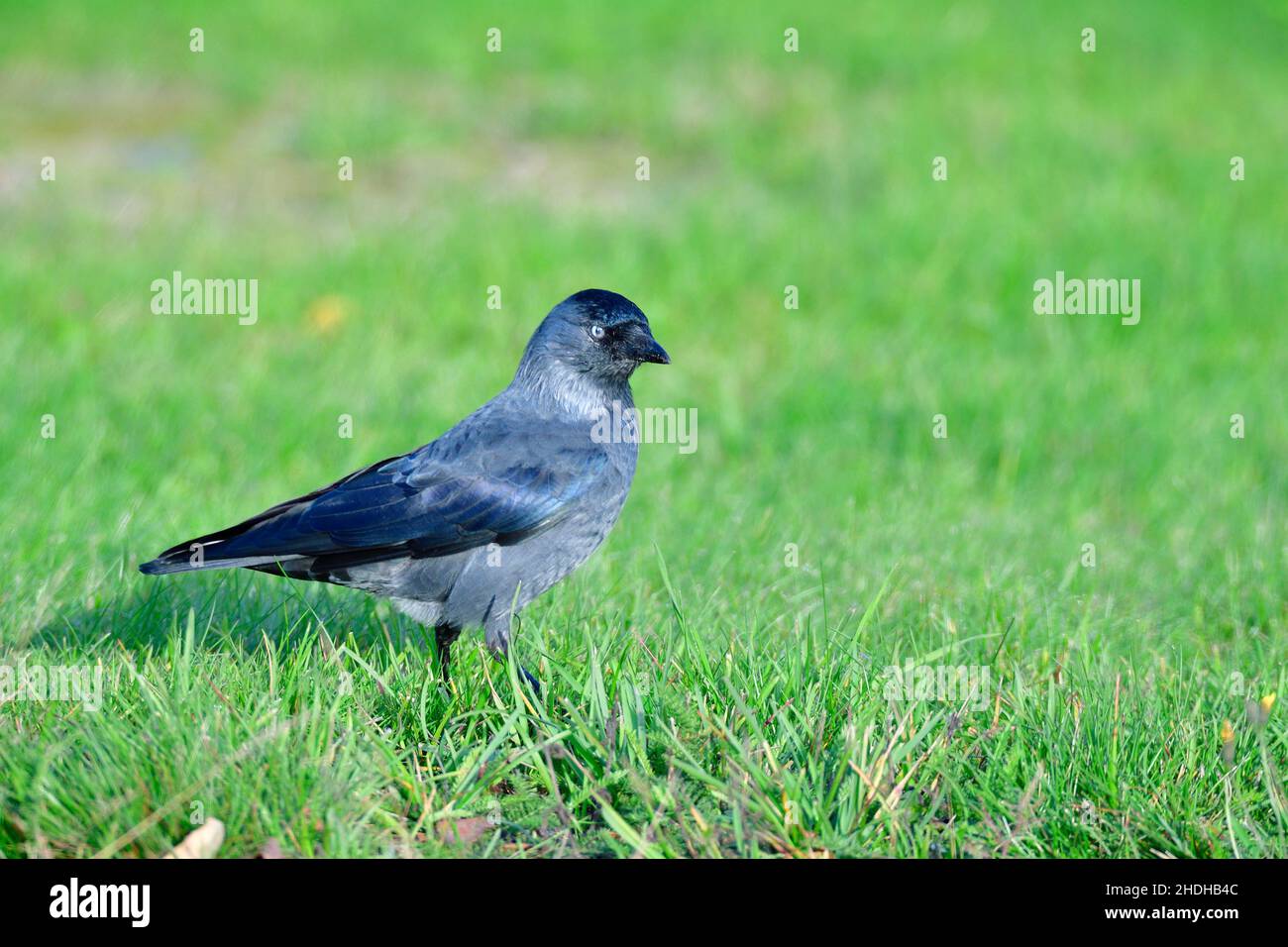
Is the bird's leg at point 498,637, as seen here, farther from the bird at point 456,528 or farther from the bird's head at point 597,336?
the bird's head at point 597,336

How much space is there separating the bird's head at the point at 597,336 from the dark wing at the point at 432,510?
316 mm

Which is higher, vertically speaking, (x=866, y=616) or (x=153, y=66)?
(x=153, y=66)

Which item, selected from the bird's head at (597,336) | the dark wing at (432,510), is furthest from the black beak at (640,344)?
the dark wing at (432,510)

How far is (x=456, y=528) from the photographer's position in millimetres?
4074

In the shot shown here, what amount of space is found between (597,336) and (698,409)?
3310mm

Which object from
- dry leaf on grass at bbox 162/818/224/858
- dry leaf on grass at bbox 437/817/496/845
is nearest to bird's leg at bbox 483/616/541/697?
dry leaf on grass at bbox 437/817/496/845

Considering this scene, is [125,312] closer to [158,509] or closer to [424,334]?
[424,334]

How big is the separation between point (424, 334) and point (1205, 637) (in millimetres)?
4736

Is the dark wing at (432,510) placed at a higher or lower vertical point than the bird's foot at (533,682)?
higher

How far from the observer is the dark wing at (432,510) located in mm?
4012

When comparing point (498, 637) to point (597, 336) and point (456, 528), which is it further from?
point (597, 336)

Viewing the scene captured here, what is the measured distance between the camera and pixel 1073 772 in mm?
3383
